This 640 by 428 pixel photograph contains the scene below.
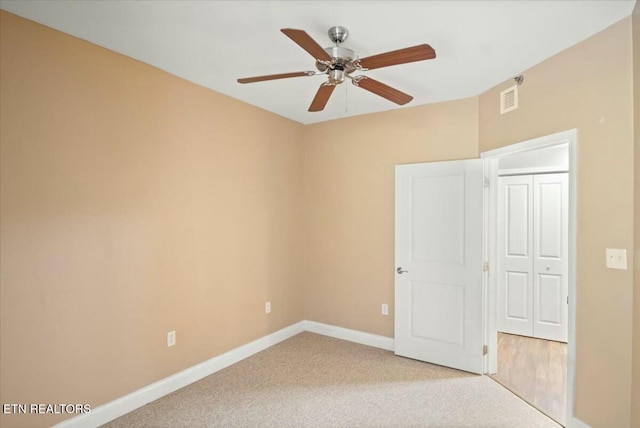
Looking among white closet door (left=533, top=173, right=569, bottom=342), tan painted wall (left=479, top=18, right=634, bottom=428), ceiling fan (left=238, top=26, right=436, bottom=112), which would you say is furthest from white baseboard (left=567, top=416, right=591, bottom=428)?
ceiling fan (left=238, top=26, right=436, bottom=112)

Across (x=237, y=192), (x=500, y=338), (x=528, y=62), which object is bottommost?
(x=500, y=338)

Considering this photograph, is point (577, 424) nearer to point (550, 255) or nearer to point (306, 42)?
point (550, 255)

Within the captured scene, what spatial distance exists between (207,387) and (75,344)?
44.0 inches

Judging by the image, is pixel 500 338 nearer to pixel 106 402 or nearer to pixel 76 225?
pixel 106 402

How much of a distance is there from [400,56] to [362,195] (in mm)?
2330

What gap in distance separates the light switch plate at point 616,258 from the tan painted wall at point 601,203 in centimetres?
3

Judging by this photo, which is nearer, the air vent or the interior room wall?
the interior room wall

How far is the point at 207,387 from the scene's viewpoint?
296cm

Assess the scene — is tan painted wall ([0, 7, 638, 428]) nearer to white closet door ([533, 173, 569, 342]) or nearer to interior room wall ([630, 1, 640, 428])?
interior room wall ([630, 1, 640, 428])

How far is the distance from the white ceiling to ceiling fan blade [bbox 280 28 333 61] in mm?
292

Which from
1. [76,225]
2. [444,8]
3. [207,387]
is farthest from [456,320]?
[76,225]

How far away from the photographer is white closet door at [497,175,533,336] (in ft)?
14.3

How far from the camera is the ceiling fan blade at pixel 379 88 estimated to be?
216 centimetres

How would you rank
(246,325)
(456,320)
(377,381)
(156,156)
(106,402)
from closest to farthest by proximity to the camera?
(106,402) < (156,156) < (377,381) < (456,320) < (246,325)
